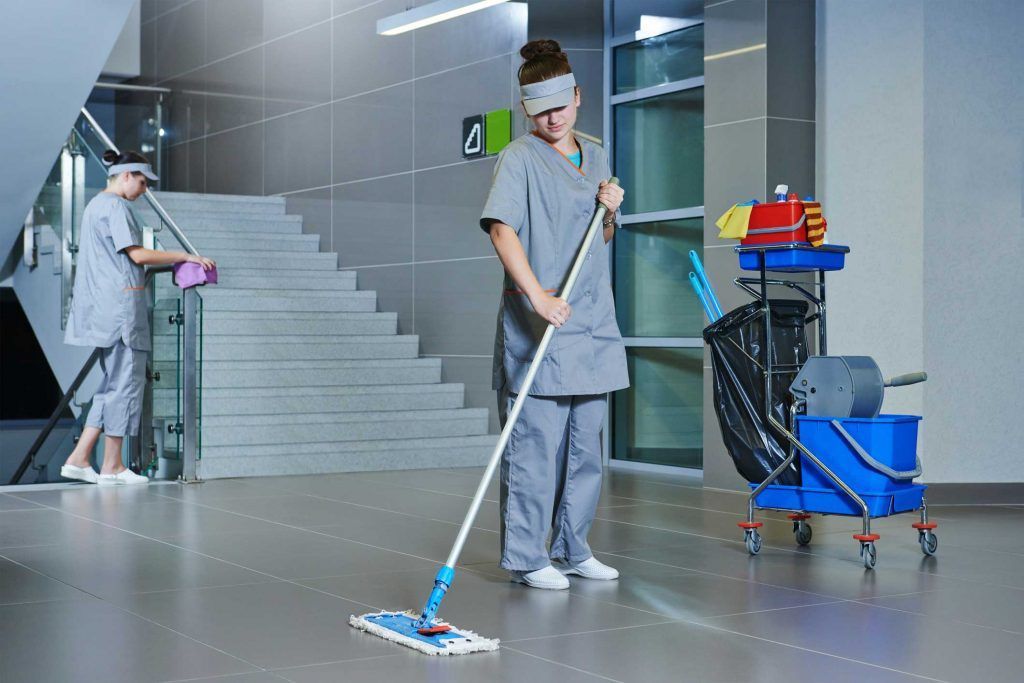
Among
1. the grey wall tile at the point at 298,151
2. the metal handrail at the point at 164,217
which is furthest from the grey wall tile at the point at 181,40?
the metal handrail at the point at 164,217

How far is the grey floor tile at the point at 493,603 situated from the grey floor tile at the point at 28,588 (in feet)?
2.15

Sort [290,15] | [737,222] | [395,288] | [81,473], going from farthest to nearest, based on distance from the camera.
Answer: [290,15] < [395,288] < [81,473] < [737,222]

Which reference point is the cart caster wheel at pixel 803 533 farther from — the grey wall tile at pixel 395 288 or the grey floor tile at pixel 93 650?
the grey wall tile at pixel 395 288

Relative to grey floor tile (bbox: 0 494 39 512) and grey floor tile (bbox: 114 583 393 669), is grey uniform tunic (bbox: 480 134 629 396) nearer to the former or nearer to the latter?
grey floor tile (bbox: 114 583 393 669)

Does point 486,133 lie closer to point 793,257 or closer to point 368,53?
point 368,53

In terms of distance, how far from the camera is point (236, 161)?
1093 centimetres

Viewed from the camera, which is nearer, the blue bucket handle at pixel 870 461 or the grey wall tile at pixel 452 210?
the blue bucket handle at pixel 870 461

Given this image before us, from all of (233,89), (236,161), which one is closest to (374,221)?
(236,161)

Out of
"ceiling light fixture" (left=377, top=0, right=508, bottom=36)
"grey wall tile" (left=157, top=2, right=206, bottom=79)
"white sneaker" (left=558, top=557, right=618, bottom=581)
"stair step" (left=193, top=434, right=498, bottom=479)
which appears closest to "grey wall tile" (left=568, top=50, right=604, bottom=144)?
"ceiling light fixture" (left=377, top=0, right=508, bottom=36)

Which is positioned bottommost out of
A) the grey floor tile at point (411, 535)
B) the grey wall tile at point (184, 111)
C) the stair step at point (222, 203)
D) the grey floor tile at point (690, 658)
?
the grey floor tile at point (411, 535)

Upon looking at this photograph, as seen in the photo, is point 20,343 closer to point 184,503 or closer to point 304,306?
point 304,306

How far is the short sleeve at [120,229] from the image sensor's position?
6152mm

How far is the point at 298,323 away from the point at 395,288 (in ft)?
2.78

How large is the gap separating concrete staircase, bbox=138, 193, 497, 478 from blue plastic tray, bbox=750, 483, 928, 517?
10.2ft
